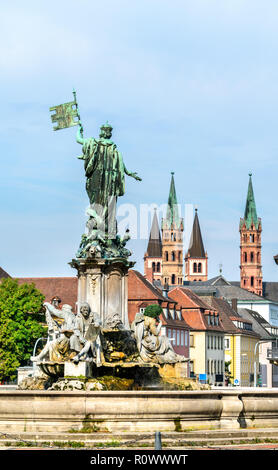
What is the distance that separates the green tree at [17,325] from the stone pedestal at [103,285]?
42777mm

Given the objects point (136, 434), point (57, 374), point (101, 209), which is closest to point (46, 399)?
point (136, 434)

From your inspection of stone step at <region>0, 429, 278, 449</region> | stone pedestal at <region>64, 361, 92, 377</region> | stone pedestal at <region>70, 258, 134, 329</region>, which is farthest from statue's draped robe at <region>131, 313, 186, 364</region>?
stone step at <region>0, 429, 278, 449</region>

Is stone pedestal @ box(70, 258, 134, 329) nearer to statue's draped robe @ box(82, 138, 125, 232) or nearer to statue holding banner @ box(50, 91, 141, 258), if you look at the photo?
statue holding banner @ box(50, 91, 141, 258)

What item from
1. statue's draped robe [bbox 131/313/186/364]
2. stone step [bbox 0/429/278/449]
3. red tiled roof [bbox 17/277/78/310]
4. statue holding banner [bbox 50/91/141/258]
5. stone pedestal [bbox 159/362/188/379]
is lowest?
stone step [bbox 0/429/278/449]

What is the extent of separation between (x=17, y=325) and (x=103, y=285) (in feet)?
147

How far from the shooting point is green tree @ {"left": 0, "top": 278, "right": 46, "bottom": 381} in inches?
2704

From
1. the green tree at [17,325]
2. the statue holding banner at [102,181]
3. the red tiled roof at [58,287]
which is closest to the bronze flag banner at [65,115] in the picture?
the statue holding banner at [102,181]

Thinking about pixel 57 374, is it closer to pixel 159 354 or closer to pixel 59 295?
pixel 159 354

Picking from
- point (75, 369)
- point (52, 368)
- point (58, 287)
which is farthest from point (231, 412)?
point (58, 287)

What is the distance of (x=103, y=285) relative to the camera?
2592 centimetres

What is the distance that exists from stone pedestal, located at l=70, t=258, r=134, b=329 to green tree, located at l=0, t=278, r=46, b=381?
140 feet

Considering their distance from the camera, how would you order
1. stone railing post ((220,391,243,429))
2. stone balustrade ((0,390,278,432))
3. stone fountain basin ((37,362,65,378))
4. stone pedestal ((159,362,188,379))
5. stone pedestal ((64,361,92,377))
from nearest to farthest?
stone balustrade ((0,390,278,432))
stone railing post ((220,391,243,429))
stone pedestal ((64,361,92,377))
stone fountain basin ((37,362,65,378))
stone pedestal ((159,362,188,379))

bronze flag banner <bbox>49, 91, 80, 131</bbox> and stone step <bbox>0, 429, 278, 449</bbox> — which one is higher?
bronze flag banner <bbox>49, 91, 80, 131</bbox>
